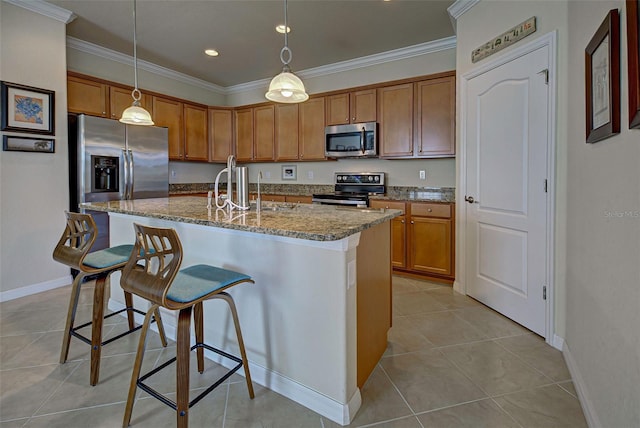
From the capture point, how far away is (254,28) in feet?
11.7

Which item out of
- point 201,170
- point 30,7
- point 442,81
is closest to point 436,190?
point 442,81

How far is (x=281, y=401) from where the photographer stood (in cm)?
166

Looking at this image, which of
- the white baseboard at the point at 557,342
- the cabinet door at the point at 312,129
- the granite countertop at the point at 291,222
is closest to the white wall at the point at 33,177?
the granite countertop at the point at 291,222

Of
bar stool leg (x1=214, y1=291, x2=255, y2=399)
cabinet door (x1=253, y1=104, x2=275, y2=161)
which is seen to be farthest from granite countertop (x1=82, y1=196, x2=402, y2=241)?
cabinet door (x1=253, y1=104, x2=275, y2=161)

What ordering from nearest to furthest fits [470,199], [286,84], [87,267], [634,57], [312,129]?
[634,57], [87,267], [286,84], [470,199], [312,129]

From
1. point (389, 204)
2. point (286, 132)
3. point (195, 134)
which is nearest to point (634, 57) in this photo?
point (389, 204)

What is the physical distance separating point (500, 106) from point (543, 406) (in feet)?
6.98

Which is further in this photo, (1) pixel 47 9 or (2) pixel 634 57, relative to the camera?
(1) pixel 47 9

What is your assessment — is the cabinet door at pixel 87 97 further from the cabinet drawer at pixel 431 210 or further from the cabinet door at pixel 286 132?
the cabinet drawer at pixel 431 210

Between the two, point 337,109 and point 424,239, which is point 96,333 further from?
point 337,109

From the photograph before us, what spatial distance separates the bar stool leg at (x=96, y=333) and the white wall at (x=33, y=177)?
6.47 ft

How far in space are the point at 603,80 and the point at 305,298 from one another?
167 centimetres

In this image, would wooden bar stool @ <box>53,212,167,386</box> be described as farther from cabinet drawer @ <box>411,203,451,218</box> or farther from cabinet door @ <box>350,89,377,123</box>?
cabinet door @ <box>350,89,377,123</box>

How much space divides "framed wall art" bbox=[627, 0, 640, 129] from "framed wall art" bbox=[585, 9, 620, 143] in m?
0.20
